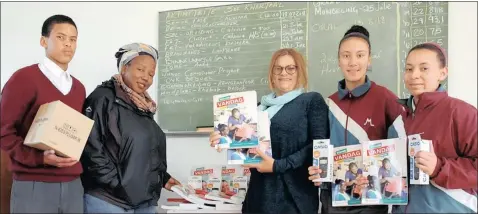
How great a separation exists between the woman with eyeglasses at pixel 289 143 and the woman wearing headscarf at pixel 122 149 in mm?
429

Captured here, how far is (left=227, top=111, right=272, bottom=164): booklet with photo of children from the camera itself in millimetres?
2287

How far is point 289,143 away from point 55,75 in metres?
1.30

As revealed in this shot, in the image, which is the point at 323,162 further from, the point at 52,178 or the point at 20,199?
the point at 20,199

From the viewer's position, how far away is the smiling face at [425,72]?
199 centimetres

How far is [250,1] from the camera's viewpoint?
3.45 metres

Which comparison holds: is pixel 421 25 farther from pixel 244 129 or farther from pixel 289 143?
pixel 244 129

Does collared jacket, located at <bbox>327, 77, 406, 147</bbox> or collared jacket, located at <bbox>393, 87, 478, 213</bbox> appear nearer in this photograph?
collared jacket, located at <bbox>393, 87, 478, 213</bbox>

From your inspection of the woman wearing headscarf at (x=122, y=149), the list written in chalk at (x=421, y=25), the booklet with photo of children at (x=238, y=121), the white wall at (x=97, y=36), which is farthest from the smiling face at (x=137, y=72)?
the list written in chalk at (x=421, y=25)

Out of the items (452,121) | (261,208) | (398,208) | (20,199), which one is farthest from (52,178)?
(452,121)

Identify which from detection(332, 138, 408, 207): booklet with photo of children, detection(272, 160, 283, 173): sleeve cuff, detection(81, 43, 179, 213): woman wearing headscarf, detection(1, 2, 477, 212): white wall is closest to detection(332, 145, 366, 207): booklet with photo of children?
detection(332, 138, 408, 207): booklet with photo of children

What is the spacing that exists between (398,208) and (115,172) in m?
Result: 1.44

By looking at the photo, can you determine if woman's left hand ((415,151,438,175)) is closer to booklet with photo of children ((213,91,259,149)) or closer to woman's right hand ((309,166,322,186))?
woman's right hand ((309,166,322,186))

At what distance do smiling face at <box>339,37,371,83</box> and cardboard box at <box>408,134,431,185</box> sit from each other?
0.45 meters

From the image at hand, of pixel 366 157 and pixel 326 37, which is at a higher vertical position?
pixel 326 37
